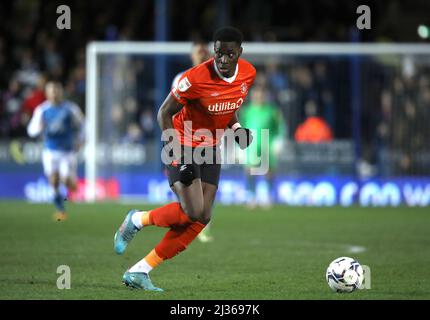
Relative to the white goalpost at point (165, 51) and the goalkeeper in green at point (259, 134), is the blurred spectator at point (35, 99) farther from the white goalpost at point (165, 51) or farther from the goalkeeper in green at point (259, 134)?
the goalkeeper in green at point (259, 134)

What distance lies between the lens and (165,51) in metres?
22.7

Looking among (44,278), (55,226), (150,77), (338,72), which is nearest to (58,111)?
(55,226)

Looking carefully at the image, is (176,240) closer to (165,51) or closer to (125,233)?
(125,233)

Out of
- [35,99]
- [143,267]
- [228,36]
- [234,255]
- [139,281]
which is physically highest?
[35,99]

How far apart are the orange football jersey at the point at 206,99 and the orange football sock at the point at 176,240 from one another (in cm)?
80

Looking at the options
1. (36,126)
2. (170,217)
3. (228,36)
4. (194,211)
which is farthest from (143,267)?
(36,126)

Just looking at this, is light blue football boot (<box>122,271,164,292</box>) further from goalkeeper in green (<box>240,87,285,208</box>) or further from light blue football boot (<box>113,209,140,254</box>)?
goalkeeper in green (<box>240,87,285,208</box>)

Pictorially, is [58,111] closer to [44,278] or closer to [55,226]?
[55,226]

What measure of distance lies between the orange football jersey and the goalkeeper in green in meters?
11.4

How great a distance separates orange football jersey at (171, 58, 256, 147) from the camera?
9109mm

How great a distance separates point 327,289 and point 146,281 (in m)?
1.58

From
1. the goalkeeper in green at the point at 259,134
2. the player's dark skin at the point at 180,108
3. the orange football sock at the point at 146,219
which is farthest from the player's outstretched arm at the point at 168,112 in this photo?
the goalkeeper in green at the point at 259,134

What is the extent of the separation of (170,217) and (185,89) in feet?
3.73

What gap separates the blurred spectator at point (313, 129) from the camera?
73.4ft
